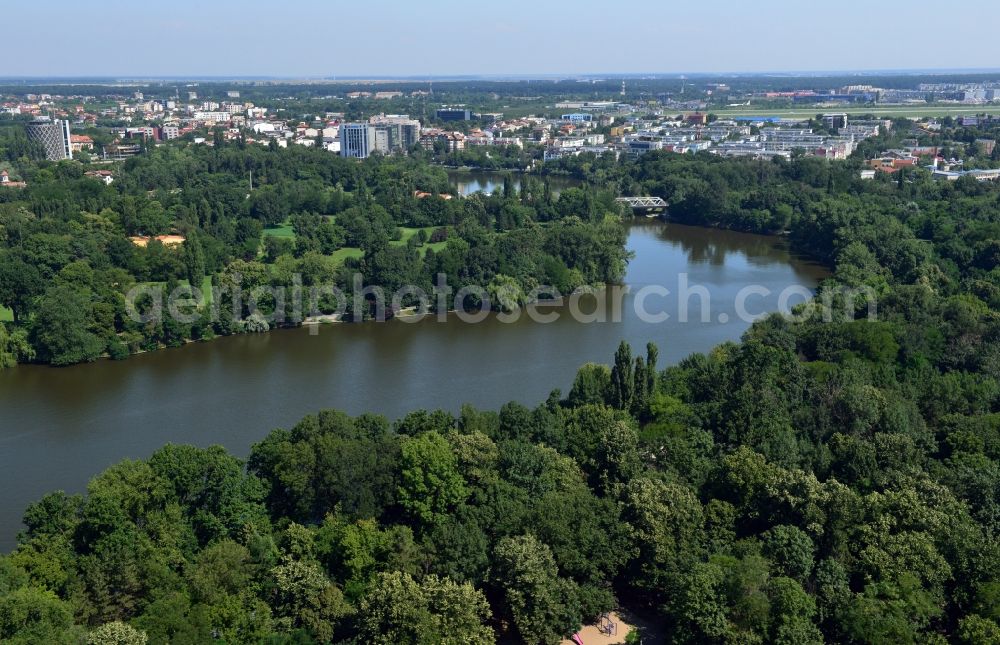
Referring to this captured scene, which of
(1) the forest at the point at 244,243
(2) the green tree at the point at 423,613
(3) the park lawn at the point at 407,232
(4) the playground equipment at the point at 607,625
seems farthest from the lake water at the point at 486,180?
(2) the green tree at the point at 423,613

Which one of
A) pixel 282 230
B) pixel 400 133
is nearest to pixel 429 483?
pixel 282 230

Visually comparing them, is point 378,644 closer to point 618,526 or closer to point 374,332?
point 618,526

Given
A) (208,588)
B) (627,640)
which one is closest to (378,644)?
(208,588)

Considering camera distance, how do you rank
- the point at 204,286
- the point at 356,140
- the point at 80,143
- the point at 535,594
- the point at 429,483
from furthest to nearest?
the point at 356,140 → the point at 80,143 → the point at 204,286 → the point at 429,483 → the point at 535,594

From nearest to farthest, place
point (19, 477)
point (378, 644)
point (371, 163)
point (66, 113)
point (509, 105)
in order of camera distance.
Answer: point (378, 644) → point (19, 477) → point (371, 163) → point (66, 113) → point (509, 105)

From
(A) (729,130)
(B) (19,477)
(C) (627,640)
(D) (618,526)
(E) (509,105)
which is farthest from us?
(E) (509,105)

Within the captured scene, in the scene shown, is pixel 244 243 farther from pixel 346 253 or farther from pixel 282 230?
pixel 282 230

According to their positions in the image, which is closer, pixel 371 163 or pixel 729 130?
pixel 371 163
